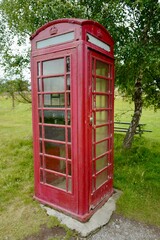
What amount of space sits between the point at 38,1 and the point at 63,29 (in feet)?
5.22

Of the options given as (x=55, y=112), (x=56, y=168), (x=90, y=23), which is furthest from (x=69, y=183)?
(x=90, y=23)

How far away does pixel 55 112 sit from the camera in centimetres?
307

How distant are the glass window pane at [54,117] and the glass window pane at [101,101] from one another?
0.60m

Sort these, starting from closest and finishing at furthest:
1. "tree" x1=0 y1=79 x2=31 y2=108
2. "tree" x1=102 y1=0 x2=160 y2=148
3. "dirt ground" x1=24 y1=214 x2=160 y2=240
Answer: "dirt ground" x1=24 y1=214 x2=160 y2=240 → "tree" x1=102 y1=0 x2=160 y2=148 → "tree" x1=0 y1=79 x2=31 y2=108

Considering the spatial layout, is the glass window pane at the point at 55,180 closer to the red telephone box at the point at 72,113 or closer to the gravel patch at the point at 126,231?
the red telephone box at the point at 72,113

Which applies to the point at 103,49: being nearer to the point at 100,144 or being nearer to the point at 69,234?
the point at 100,144

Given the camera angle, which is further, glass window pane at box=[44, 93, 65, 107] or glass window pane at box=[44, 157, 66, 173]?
glass window pane at box=[44, 157, 66, 173]

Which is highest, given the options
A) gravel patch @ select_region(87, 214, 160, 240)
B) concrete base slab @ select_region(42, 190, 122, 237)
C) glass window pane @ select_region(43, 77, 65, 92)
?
glass window pane @ select_region(43, 77, 65, 92)

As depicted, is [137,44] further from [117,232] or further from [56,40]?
[117,232]

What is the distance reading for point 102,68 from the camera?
3.22 m

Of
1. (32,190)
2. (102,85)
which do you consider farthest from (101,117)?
(32,190)

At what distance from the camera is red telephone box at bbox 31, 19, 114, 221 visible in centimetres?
274

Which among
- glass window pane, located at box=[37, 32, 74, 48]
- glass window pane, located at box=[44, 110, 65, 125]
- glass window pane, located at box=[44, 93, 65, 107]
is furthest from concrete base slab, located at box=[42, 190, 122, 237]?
glass window pane, located at box=[37, 32, 74, 48]

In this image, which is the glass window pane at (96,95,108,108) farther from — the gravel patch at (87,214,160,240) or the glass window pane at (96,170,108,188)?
the gravel patch at (87,214,160,240)
